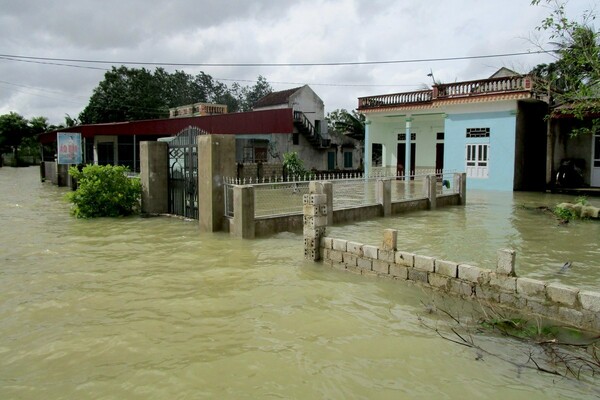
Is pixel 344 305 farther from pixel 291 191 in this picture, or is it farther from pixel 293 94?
pixel 293 94

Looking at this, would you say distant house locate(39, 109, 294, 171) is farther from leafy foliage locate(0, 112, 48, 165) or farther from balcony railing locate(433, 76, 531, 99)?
leafy foliage locate(0, 112, 48, 165)

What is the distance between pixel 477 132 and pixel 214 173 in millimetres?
16059

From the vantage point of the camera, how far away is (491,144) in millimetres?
22766

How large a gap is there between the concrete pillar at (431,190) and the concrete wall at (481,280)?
345 inches

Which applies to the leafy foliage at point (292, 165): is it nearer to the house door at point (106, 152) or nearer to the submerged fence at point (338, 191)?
the submerged fence at point (338, 191)

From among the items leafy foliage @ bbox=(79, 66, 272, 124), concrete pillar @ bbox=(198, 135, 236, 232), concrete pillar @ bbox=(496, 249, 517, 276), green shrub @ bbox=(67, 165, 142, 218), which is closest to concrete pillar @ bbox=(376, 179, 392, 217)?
concrete pillar @ bbox=(198, 135, 236, 232)

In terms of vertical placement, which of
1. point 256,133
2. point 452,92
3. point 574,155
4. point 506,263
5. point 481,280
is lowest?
point 481,280

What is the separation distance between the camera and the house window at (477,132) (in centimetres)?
2288

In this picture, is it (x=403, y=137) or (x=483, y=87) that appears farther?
(x=403, y=137)

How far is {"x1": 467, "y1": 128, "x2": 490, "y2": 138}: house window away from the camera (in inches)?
901

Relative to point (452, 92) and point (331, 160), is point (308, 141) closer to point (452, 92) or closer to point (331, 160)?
point (331, 160)

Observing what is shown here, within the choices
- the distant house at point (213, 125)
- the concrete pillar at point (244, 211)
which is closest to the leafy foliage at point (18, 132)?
the distant house at point (213, 125)

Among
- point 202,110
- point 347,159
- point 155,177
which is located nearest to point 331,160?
point 347,159

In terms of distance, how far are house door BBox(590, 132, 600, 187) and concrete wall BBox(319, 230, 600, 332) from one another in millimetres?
18883
